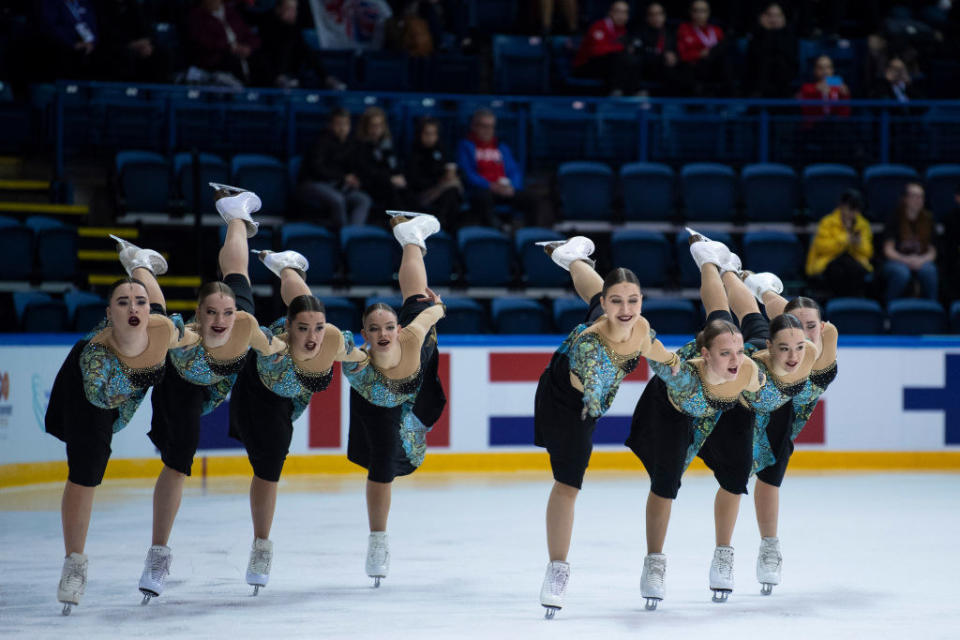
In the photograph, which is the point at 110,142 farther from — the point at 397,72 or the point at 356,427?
the point at 356,427

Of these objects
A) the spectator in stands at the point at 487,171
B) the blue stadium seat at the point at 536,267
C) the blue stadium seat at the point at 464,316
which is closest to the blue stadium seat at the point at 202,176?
the spectator in stands at the point at 487,171

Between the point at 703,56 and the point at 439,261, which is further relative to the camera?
the point at 703,56

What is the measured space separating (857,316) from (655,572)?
21.2ft

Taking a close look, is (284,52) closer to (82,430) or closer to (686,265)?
(686,265)

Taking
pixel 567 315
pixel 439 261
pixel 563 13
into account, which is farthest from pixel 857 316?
pixel 563 13

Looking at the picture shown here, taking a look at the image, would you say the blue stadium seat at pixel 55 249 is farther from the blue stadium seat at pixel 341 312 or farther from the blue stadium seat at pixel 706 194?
the blue stadium seat at pixel 706 194

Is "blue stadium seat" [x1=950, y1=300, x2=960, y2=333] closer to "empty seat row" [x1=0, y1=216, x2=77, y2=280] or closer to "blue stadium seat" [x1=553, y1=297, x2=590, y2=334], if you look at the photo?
"blue stadium seat" [x1=553, y1=297, x2=590, y2=334]

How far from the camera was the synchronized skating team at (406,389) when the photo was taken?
5.58m

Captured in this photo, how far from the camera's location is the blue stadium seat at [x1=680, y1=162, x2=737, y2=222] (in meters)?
12.6

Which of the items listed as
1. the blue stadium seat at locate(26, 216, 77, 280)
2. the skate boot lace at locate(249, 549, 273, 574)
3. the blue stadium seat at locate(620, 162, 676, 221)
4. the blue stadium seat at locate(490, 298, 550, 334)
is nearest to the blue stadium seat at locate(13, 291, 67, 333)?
the blue stadium seat at locate(26, 216, 77, 280)

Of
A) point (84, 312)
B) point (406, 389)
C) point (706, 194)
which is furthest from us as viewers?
point (706, 194)

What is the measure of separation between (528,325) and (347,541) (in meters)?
4.10

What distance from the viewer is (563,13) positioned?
14.4 m

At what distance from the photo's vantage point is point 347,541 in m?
7.46
